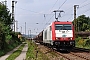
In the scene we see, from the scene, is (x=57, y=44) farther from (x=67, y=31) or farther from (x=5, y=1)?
(x=5, y=1)

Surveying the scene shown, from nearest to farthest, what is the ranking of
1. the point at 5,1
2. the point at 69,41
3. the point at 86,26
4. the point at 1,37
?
the point at 69,41 → the point at 1,37 → the point at 5,1 → the point at 86,26

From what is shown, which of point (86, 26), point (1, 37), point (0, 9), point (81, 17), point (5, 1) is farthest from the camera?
point (81, 17)

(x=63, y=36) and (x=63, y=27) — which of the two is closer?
(x=63, y=36)

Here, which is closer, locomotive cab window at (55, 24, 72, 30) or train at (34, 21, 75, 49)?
train at (34, 21, 75, 49)

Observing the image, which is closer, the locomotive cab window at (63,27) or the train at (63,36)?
the train at (63,36)

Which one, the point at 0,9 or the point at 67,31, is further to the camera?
the point at 0,9

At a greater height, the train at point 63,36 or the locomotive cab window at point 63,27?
the locomotive cab window at point 63,27

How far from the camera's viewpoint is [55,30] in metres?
26.1

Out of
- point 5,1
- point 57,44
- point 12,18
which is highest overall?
point 5,1

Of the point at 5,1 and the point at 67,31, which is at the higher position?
the point at 5,1

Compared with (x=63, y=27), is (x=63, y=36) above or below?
below

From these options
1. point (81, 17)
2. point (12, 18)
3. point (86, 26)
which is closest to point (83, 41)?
point (12, 18)

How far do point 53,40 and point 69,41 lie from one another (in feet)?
5.54

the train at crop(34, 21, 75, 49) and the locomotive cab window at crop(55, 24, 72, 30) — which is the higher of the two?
the locomotive cab window at crop(55, 24, 72, 30)
